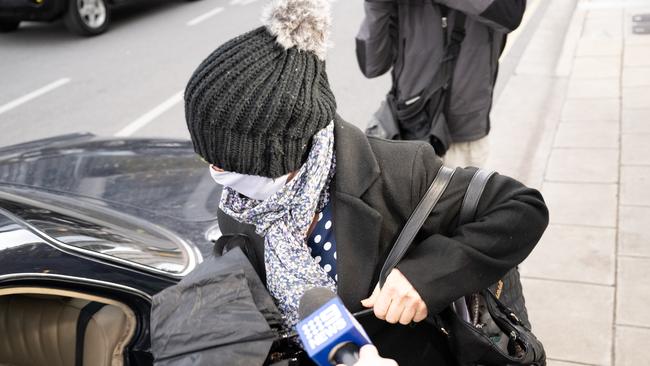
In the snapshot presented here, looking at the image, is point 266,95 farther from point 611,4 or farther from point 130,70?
point 611,4

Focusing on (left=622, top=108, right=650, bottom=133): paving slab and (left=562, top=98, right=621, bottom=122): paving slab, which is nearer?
(left=622, top=108, right=650, bottom=133): paving slab

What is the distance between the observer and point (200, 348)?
1.45 metres

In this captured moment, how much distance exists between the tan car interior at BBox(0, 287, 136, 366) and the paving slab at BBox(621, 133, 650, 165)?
13.2 ft

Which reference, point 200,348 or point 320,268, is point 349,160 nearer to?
point 320,268

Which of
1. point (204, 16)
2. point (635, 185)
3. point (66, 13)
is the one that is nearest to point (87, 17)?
point (66, 13)

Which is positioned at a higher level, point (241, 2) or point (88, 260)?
point (88, 260)

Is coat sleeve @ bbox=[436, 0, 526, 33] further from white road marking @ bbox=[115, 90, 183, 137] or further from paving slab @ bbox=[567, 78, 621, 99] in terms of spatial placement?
white road marking @ bbox=[115, 90, 183, 137]

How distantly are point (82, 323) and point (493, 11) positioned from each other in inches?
80.0

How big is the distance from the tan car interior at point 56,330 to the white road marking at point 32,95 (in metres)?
5.69

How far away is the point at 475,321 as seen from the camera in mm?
1627

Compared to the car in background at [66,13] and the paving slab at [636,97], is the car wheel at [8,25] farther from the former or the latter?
the paving slab at [636,97]

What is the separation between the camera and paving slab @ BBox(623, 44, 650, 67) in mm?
7145

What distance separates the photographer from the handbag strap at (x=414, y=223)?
61.2 inches

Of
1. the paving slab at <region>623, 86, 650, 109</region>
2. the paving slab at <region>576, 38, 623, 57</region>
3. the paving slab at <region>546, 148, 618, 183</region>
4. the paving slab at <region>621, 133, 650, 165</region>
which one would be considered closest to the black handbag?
the paving slab at <region>546, 148, 618, 183</region>
